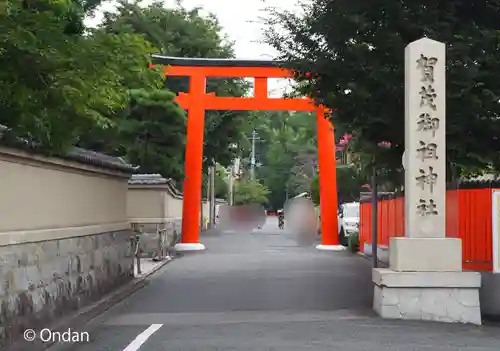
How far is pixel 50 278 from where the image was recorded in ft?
29.1

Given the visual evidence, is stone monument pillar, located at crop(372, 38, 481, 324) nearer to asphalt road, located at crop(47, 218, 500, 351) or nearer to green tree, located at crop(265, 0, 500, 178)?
asphalt road, located at crop(47, 218, 500, 351)

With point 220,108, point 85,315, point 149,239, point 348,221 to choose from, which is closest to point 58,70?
point 85,315

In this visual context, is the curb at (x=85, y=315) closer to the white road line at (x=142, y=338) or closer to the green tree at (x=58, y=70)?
the white road line at (x=142, y=338)

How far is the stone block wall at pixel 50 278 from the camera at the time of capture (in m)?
7.42

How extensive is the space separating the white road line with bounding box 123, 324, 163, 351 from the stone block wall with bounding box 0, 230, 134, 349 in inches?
49.1

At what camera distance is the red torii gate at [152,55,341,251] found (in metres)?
24.4

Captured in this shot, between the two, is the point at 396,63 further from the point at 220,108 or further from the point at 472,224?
the point at 220,108

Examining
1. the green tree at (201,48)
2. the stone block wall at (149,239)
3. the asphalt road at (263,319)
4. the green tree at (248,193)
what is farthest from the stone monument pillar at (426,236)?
the green tree at (248,193)

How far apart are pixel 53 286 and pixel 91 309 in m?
1.44

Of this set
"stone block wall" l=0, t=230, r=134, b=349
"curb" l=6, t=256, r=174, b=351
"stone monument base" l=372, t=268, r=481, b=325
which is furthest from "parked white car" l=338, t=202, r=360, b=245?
"stone monument base" l=372, t=268, r=481, b=325

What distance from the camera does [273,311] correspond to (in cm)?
1066

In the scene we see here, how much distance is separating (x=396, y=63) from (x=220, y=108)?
14.8 m

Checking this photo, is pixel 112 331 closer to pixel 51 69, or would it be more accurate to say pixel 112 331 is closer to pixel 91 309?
pixel 91 309

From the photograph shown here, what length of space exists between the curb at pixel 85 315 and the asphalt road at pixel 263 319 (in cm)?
16
